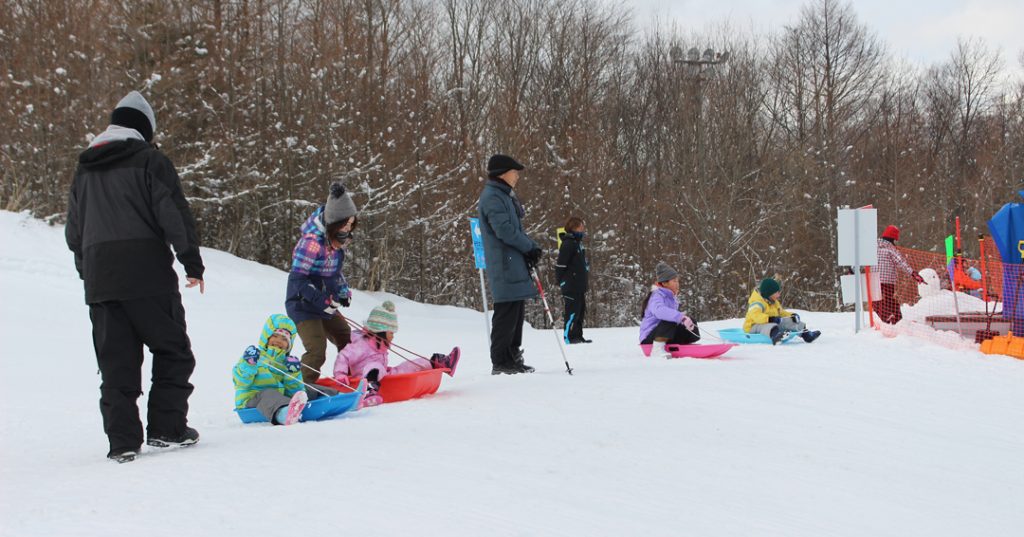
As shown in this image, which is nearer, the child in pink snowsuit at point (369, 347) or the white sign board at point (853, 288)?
the child in pink snowsuit at point (369, 347)

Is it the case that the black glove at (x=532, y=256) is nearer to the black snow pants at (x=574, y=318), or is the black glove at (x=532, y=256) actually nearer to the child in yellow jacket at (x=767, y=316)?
the child in yellow jacket at (x=767, y=316)

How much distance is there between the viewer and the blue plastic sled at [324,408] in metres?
5.04

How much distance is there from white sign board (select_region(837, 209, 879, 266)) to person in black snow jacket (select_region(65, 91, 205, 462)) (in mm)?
8493

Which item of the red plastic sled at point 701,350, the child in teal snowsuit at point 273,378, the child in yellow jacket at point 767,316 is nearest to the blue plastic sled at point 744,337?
the child in yellow jacket at point 767,316

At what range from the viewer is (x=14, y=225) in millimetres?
13523

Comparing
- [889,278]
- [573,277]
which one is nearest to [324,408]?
[573,277]

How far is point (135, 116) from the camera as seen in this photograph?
14.0ft

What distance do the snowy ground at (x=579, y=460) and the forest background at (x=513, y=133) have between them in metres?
10.2

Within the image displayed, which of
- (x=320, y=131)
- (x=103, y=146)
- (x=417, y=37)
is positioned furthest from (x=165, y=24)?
(x=103, y=146)

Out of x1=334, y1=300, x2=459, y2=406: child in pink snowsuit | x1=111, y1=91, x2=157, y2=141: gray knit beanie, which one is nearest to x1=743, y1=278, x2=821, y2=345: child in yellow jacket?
x1=334, y1=300, x2=459, y2=406: child in pink snowsuit

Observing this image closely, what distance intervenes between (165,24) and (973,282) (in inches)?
612

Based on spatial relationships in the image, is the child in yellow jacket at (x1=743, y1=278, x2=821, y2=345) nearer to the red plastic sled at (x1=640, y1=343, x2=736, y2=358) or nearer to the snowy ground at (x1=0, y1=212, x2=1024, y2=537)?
the red plastic sled at (x1=640, y1=343, x2=736, y2=358)

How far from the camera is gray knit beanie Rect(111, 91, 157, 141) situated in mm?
4246

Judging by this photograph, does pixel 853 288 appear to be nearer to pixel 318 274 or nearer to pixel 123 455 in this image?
pixel 318 274
